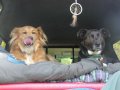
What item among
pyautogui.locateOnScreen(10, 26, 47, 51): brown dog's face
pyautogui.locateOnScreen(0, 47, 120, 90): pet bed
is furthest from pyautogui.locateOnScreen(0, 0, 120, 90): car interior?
pyautogui.locateOnScreen(0, 47, 120, 90): pet bed

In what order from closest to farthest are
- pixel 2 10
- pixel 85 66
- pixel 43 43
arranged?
pixel 85 66, pixel 43 43, pixel 2 10

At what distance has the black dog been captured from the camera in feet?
11.0

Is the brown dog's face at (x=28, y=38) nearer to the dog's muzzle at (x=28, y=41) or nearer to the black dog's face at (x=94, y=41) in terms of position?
the dog's muzzle at (x=28, y=41)

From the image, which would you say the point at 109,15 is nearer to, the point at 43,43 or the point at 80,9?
the point at 80,9

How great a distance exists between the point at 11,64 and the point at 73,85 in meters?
0.42

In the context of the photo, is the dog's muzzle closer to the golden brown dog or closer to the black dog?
the golden brown dog

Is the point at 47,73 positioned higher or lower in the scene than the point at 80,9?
lower

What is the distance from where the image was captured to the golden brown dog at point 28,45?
336 centimetres

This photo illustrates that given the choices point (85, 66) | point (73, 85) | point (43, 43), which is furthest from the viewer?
point (43, 43)

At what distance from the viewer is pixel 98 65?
2.73 metres

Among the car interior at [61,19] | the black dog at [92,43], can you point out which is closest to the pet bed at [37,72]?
the black dog at [92,43]

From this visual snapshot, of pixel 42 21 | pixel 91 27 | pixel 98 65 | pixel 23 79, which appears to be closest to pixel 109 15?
pixel 91 27

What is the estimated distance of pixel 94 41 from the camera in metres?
3.37

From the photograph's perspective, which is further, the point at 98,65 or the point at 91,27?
Result: the point at 91,27
